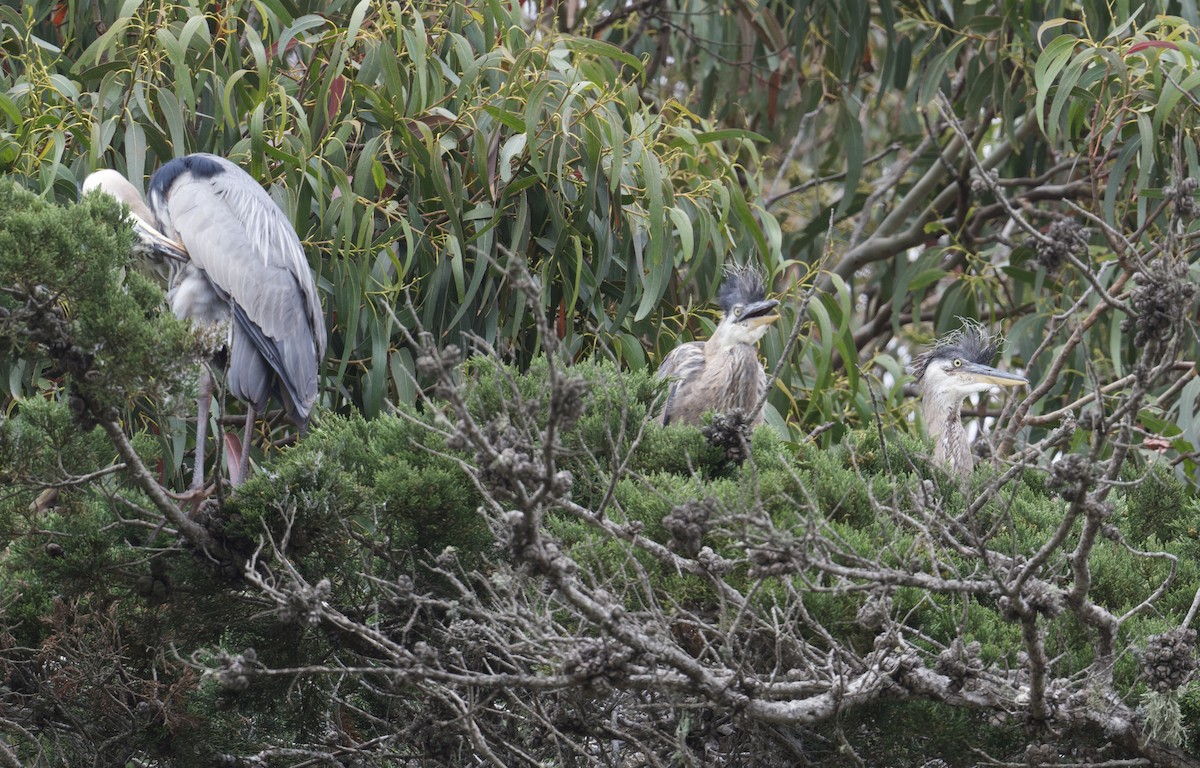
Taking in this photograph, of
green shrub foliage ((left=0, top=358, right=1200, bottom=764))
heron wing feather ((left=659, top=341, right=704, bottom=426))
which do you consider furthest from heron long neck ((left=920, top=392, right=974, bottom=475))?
green shrub foliage ((left=0, top=358, right=1200, bottom=764))

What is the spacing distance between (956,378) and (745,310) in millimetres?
658

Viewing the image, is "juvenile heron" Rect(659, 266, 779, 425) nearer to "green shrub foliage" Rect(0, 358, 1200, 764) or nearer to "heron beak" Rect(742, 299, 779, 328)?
"heron beak" Rect(742, 299, 779, 328)

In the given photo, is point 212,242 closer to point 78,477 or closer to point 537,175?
point 537,175

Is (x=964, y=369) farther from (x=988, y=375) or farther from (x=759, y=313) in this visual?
(x=759, y=313)

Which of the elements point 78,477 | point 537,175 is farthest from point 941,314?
point 78,477

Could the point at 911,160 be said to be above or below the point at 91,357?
below

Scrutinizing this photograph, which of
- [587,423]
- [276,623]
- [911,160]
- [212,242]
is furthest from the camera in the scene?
[911,160]

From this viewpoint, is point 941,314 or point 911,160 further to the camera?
point 911,160

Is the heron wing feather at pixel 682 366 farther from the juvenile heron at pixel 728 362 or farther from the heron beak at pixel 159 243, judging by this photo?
the heron beak at pixel 159 243

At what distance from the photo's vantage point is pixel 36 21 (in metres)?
3.82

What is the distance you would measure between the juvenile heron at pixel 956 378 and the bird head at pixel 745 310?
0.53 meters

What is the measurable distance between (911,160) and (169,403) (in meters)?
4.03

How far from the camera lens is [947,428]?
13.1ft

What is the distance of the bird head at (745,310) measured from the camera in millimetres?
3936
